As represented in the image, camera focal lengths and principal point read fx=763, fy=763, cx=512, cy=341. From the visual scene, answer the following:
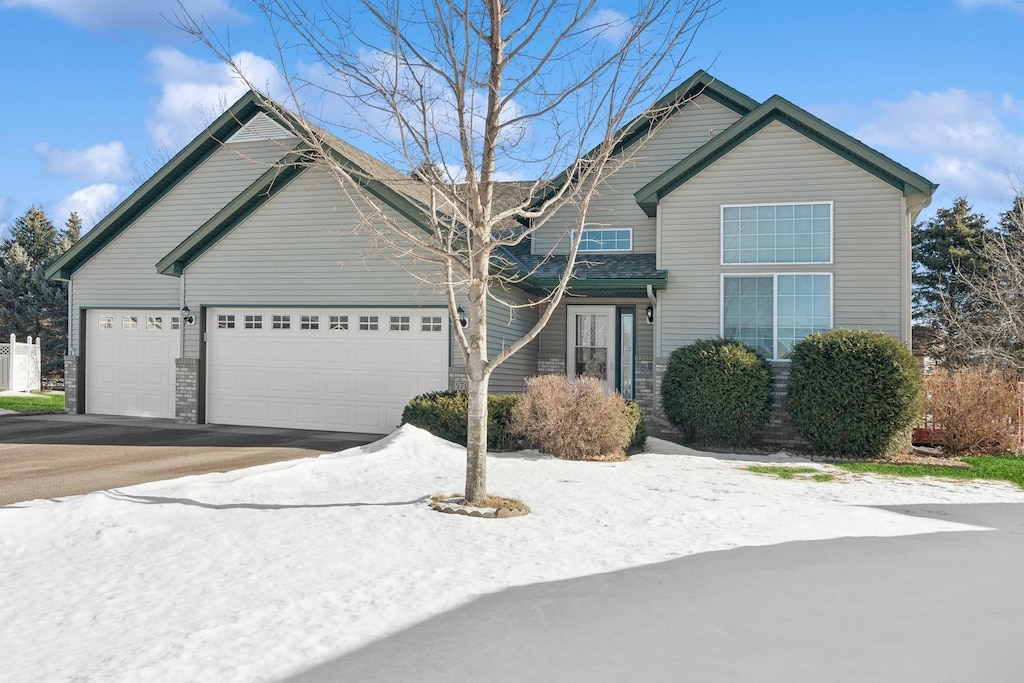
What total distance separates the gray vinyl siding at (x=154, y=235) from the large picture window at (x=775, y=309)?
11112 mm

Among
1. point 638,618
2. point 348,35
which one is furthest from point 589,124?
point 638,618

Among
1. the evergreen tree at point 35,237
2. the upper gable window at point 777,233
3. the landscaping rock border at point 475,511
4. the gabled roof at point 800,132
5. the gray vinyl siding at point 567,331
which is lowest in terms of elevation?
the landscaping rock border at point 475,511

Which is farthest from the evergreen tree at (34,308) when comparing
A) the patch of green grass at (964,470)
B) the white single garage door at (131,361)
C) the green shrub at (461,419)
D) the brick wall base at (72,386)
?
the patch of green grass at (964,470)

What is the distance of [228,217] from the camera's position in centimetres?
1548

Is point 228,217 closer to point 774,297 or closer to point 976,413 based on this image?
point 774,297

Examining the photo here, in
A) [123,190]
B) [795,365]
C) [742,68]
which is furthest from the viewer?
[123,190]

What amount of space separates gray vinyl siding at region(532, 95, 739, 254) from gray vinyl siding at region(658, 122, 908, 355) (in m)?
1.93

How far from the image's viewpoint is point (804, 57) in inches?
483

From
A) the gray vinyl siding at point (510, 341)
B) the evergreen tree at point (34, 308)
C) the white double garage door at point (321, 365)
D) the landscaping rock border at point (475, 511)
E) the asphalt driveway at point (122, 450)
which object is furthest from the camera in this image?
the evergreen tree at point (34, 308)

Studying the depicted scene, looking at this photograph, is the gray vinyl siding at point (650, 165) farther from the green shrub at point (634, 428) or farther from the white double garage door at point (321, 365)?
the green shrub at point (634, 428)

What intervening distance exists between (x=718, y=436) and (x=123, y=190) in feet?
112

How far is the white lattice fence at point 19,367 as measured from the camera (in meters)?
23.8

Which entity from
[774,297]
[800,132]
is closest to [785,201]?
[800,132]

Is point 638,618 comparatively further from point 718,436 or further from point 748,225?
point 748,225
